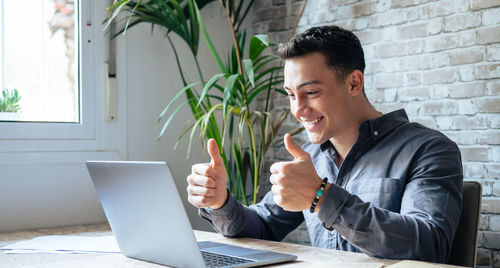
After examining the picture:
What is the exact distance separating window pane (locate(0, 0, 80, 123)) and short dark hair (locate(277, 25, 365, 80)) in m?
1.29

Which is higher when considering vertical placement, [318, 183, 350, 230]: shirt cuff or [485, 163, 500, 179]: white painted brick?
[318, 183, 350, 230]: shirt cuff

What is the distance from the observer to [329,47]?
1.77m

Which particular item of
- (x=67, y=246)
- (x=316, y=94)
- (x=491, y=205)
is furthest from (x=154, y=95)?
(x=491, y=205)

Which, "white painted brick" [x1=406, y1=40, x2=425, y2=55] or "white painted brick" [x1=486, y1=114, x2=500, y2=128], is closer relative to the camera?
"white painted brick" [x1=486, y1=114, x2=500, y2=128]

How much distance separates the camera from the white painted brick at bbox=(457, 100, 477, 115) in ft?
8.01

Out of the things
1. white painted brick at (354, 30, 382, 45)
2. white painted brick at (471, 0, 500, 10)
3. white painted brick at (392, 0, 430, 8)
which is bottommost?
white painted brick at (354, 30, 382, 45)

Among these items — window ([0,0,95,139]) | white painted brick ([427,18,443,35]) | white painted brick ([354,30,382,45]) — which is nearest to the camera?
window ([0,0,95,139])

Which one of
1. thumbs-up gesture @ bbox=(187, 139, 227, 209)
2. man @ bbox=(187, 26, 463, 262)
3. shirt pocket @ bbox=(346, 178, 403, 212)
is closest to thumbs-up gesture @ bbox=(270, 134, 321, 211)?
man @ bbox=(187, 26, 463, 262)

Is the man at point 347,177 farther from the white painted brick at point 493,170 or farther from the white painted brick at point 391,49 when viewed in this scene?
the white painted brick at point 391,49

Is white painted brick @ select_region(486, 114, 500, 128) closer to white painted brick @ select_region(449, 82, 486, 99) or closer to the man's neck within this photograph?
white painted brick @ select_region(449, 82, 486, 99)

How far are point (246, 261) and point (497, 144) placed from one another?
5.09ft

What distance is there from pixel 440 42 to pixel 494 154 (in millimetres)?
573

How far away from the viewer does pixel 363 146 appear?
176cm

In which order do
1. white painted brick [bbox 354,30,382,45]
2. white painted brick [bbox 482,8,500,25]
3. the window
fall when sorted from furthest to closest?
white painted brick [bbox 354,30,382,45] → the window → white painted brick [bbox 482,8,500,25]
